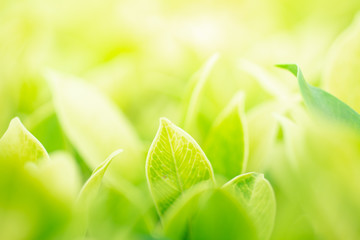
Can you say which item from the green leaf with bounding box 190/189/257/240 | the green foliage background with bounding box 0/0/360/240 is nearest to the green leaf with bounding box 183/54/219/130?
the green foliage background with bounding box 0/0/360/240

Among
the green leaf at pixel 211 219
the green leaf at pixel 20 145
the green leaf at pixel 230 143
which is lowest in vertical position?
the green leaf at pixel 211 219

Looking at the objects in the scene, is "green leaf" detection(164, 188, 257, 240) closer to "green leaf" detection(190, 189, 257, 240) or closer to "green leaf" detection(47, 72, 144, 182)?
"green leaf" detection(190, 189, 257, 240)

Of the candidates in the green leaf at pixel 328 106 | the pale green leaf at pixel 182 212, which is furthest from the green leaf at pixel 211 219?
the green leaf at pixel 328 106

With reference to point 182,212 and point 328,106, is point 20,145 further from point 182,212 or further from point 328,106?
point 328,106

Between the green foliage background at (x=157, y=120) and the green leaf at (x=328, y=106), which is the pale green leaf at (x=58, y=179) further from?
the green leaf at (x=328, y=106)

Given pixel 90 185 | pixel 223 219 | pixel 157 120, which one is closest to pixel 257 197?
pixel 223 219
